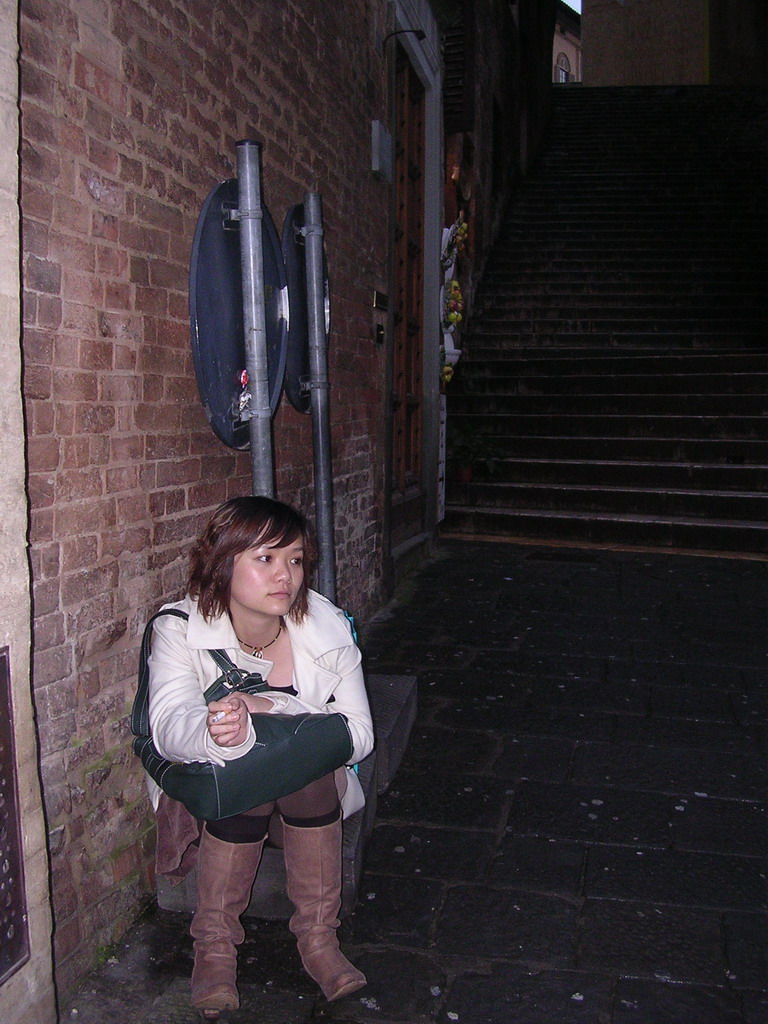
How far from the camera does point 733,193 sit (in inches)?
558

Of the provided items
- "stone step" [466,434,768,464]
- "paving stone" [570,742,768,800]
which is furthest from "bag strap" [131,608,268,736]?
"stone step" [466,434,768,464]

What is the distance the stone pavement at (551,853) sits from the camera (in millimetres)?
2332

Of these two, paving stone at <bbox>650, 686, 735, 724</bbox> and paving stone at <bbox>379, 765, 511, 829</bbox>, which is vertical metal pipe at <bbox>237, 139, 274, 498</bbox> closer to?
paving stone at <bbox>379, 765, 511, 829</bbox>

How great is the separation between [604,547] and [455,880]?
5.30m

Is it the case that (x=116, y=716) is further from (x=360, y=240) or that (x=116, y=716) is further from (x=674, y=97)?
(x=674, y=97)

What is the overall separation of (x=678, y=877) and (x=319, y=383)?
207cm

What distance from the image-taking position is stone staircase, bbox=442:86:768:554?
832 centimetres

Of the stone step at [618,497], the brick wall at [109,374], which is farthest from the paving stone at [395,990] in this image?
the stone step at [618,497]

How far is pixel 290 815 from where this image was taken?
2402mm

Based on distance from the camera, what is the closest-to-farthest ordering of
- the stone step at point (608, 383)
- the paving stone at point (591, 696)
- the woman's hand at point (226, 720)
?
1. the woman's hand at point (226, 720)
2. the paving stone at point (591, 696)
3. the stone step at point (608, 383)

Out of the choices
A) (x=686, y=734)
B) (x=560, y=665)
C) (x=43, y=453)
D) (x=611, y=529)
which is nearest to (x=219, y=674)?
(x=43, y=453)

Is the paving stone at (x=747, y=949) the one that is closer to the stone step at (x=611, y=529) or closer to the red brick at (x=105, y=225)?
the red brick at (x=105, y=225)

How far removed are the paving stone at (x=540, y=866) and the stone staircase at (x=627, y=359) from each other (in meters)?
5.15

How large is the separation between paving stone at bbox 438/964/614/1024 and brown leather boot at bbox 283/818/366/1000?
249mm
